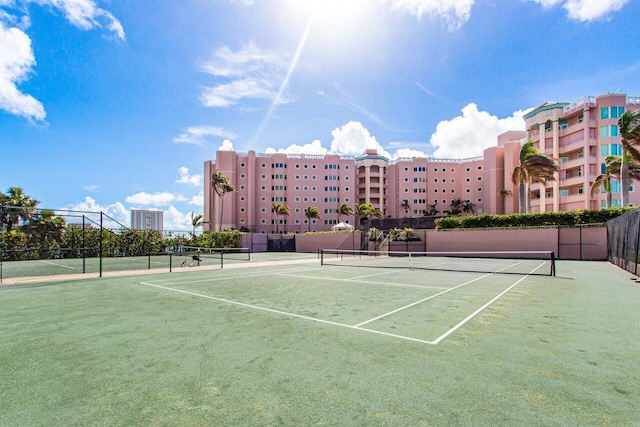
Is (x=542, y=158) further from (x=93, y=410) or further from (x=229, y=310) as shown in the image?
(x=93, y=410)

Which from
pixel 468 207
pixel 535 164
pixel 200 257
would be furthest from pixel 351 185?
pixel 200 257

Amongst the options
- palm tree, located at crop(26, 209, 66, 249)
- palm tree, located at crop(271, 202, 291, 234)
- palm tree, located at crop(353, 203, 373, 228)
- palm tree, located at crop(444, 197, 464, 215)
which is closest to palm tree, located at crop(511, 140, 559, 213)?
palm tree, located at crop(353, 203, 373, 228)

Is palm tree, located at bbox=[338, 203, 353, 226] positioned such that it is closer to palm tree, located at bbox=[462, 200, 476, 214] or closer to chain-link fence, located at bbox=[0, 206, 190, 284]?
palm tree, located at bbox=[462, 200, 476, 214]

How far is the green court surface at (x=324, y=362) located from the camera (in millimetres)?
3297

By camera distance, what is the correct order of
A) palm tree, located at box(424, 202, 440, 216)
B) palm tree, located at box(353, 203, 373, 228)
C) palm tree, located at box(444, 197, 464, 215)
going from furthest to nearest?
palm tree, located at box(424, 202, 440, 216) → palm tree, located at box(444, 197, 464, 215) → palm tree, located at box(353, 203, 373, 228)

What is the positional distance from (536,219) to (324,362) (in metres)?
32.3

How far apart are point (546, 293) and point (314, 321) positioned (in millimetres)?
8042

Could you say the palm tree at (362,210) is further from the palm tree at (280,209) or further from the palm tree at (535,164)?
the palm tree at (535,164)

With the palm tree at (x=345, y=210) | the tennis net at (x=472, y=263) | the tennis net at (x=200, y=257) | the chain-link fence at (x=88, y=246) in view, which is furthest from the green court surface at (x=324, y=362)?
the palm tree at (x=345, y=210)

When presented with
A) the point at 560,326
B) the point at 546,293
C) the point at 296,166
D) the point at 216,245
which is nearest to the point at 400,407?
the point at 560,326

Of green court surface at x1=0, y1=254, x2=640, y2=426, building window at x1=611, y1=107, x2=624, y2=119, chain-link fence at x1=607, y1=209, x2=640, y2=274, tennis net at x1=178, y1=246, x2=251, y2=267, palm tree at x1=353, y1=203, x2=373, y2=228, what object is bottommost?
tennis net at x1=178, y1=246, x2=251, y2=267

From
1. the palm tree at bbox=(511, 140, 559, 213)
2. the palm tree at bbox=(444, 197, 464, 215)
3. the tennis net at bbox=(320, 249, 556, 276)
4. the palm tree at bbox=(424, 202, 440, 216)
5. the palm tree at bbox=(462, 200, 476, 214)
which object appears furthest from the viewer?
the palm tree at bbox=(424, 202, 440, 216)

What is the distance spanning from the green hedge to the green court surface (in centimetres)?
2324

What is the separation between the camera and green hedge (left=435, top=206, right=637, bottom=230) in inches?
1046
